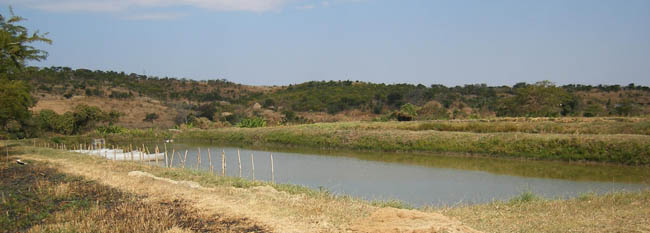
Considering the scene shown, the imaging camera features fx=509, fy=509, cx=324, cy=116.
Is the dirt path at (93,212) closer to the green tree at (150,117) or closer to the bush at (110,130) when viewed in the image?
the bush at (110,130)

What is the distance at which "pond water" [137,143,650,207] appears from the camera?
15664 mm

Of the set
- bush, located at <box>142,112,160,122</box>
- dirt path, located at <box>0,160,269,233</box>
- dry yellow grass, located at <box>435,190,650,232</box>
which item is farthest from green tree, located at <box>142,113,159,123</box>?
dry yellow grass, located at <box>435,190,650,232</box>

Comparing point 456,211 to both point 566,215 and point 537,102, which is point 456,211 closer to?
point 566,215

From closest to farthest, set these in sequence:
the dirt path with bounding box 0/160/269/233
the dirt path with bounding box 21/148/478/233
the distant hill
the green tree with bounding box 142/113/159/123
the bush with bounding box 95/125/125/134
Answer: the dirt path with bounding box 21/148/478/233
the dirt path with bounding box 0/160/269/233
the bush with bounding box 95/125/125/134
the distant hill
the green tree with bounding box 142/113/159/123

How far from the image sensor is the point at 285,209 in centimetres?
946

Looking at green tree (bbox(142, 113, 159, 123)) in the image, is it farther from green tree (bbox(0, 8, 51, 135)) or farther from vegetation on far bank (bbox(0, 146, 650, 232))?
vegetation on far bank (bbox(0, 146, 650, 232))

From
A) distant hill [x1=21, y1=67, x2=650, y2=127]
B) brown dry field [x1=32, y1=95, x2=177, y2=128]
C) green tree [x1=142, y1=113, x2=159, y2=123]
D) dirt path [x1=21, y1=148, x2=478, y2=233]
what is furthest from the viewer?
green tree [x1=142, y1=113, x2=159, y2=123]

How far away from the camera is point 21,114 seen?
21.5 m

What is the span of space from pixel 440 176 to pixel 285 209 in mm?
11518

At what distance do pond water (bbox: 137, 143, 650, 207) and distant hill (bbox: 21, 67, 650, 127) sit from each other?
2409 centimetres

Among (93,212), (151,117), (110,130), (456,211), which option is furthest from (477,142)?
(151,117)

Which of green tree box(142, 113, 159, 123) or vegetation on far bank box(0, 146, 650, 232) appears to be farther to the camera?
green tree box(142, 113, 159, 123)

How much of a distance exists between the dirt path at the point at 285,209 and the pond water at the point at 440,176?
420 centimetres

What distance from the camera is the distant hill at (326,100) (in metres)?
48.5
